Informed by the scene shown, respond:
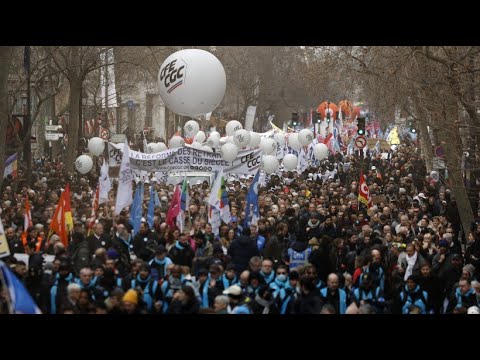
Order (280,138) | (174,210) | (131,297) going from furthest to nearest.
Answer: (280,138) < (174,210) < (131,297)

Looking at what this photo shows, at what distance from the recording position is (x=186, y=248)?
1497 cm

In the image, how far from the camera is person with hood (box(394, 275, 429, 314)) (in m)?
12.2

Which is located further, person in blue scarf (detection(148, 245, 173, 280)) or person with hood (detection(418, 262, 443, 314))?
person in blue scarf (detection(148, 245, 173, 280))

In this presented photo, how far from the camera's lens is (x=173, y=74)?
19250mm

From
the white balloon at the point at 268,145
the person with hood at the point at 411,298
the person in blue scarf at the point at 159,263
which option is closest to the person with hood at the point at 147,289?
the person in blue scarf at the point at 159,263

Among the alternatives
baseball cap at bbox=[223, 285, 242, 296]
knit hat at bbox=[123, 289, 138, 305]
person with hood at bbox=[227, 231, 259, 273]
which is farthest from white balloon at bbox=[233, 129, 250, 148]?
knit hat at bbox=[123, 289, 138, 305]

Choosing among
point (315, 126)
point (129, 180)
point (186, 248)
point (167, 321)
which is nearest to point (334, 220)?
point (129, 180)

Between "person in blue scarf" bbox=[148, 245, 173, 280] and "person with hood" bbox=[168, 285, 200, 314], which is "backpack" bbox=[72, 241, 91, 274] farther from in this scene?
"person with hood" bbox=[168, 285, 200, 314]

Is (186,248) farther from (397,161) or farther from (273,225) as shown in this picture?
(397,161)

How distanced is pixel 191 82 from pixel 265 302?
26.4ft

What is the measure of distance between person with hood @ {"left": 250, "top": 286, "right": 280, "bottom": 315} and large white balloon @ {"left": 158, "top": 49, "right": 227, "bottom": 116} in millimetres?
7750

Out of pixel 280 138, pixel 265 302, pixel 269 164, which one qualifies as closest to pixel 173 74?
pixel 265 302

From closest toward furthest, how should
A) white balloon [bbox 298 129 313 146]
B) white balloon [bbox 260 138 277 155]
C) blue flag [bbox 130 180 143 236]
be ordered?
blue flag [bbox 130 180 143 236] < white balloon [bbox 260 138 277 155] < white balloon [bbox 298 129 313 146]

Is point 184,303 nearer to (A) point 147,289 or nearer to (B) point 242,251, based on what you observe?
(A) point 147,289
